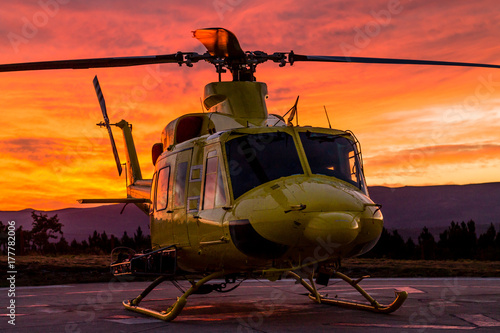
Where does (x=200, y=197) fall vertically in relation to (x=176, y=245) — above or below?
above

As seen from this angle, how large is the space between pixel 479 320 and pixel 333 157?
3.44 m

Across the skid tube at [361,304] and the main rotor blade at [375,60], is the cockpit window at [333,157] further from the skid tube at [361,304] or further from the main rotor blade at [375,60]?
the main rotor blade at [375,60]

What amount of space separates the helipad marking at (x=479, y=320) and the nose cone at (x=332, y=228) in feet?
8.79

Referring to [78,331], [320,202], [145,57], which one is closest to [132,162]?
[145,57]

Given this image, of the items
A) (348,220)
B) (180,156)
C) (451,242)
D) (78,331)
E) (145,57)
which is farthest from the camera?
(451,242)

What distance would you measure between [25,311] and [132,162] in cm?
522

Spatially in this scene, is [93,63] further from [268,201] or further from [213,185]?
[268,201]

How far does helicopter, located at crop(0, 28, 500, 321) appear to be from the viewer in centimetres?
853

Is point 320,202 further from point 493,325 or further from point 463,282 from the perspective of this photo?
point 463,282

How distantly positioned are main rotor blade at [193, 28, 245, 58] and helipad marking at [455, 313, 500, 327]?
6.03 metres

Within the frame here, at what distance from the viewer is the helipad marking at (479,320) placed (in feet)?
30.3

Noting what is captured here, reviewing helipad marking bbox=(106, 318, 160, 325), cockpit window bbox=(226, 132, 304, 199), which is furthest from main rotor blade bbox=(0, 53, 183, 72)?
helipad marking bbox=(106, 318, 160, 325)

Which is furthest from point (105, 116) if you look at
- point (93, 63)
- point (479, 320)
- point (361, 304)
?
point (479, 320)

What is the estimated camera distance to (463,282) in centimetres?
1747
